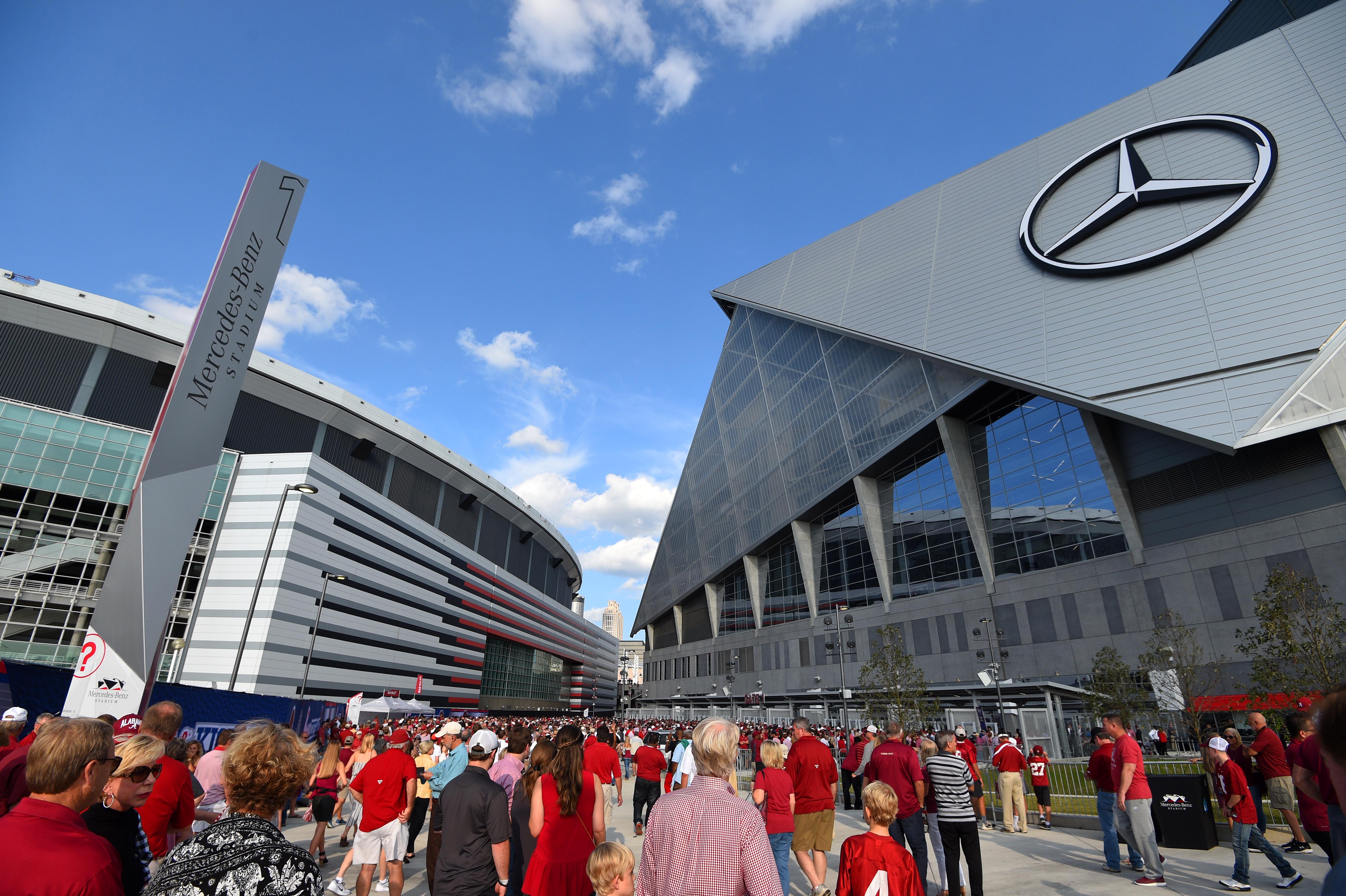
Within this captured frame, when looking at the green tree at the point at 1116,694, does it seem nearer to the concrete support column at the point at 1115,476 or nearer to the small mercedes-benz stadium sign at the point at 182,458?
the concrete support column at the point at 1115,476

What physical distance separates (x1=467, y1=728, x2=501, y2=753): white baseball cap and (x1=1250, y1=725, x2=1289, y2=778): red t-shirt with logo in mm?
9718

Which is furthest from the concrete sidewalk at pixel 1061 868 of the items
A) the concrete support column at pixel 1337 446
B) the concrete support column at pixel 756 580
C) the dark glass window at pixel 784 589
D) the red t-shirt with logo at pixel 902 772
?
the concrete support column at pixel 756 580

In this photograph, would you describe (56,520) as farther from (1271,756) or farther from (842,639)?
(1271,756)

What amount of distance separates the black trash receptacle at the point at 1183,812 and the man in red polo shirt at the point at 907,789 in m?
5.18

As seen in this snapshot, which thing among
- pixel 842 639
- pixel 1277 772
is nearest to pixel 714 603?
pixel 842 639

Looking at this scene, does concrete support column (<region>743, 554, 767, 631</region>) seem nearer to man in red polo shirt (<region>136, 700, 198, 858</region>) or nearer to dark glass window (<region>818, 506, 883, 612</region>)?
dark glass window (<region>818, 506, 883, 612</region>)

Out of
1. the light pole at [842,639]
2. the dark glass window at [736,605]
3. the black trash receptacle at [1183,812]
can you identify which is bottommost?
the black trash receptacle at [1183,812]

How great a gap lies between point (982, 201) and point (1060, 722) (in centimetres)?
2909

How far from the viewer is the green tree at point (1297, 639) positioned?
17.4 metres

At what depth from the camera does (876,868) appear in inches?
160

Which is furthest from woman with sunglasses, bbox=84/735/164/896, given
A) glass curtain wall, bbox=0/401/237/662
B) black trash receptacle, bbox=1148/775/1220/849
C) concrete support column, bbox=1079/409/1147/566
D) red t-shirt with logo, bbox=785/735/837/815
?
concrete support column, bbox=1079/409/1147/566

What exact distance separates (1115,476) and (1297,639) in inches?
367

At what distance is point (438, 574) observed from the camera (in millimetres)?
63531

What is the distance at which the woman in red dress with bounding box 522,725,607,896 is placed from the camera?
4707 mm
